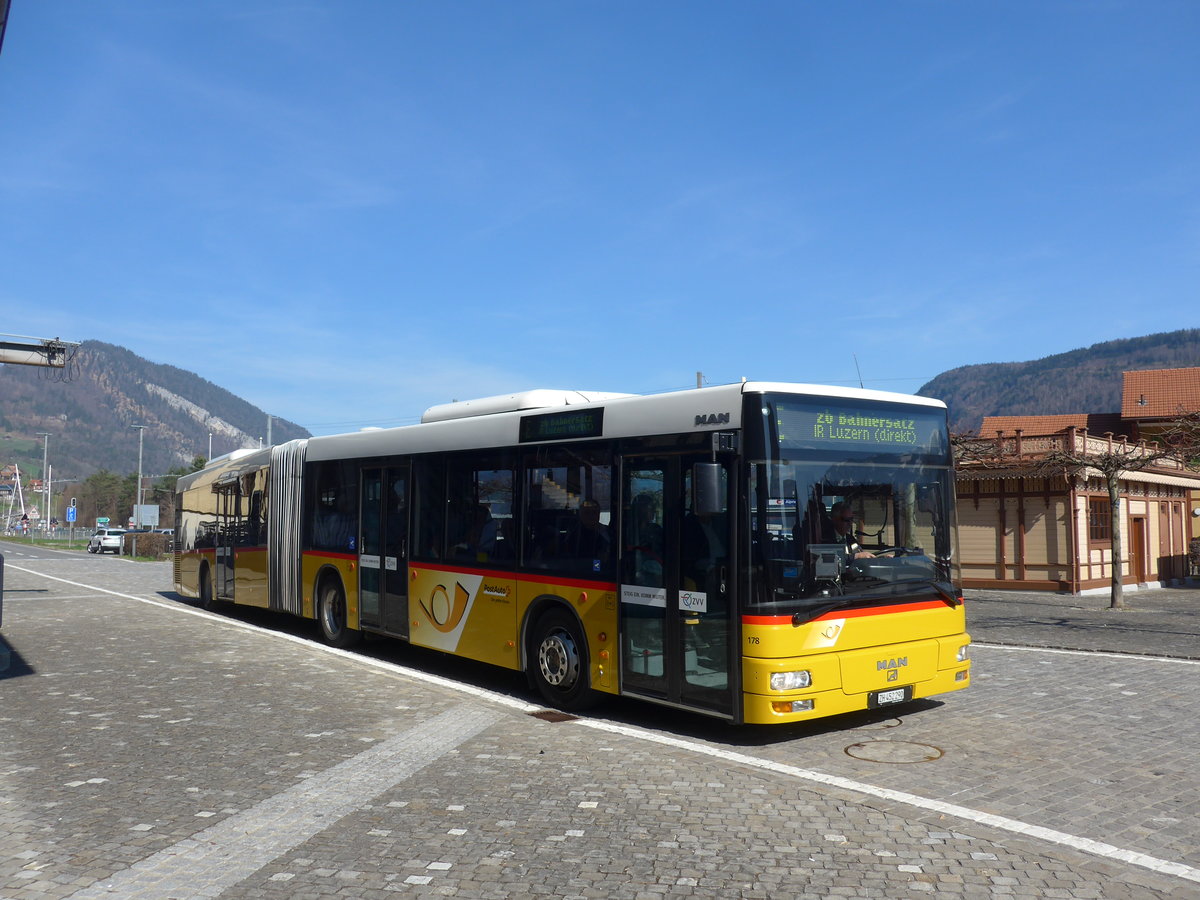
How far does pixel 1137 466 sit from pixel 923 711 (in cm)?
1826

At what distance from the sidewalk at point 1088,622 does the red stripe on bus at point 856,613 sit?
682cm

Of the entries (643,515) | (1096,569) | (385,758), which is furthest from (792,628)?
(1096,569)

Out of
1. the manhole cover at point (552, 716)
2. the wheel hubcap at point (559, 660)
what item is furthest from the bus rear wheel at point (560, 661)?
the manhole cover at point (552, 716)

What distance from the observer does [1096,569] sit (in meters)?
28.1

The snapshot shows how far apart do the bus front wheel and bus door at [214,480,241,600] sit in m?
3.99

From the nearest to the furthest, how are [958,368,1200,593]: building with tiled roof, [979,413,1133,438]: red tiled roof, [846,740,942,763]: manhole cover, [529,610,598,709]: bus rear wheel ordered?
[846,740,942,763]: manhole cover < [529,610,598,709]: bus rear wheel < [958,368,1200,593]: building with tiled roof < [979,413,1133,438]: red tiled roof

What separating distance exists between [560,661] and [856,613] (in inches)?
114

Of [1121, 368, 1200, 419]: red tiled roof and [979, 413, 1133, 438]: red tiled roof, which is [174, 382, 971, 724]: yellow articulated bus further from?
[1121, 368, 1200, 419]: red tiled roof

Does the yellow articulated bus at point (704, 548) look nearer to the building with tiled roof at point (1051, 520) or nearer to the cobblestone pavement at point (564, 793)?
the cobblestone pavement at point (564, 793)

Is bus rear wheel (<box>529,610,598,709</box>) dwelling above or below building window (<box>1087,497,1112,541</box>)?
below

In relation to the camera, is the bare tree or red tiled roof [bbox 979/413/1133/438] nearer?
the bare tree

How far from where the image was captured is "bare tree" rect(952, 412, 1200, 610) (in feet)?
73.9

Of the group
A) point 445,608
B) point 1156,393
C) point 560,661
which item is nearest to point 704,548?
point 560,661

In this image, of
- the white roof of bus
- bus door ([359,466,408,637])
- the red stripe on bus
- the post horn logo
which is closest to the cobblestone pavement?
the post horn logo
